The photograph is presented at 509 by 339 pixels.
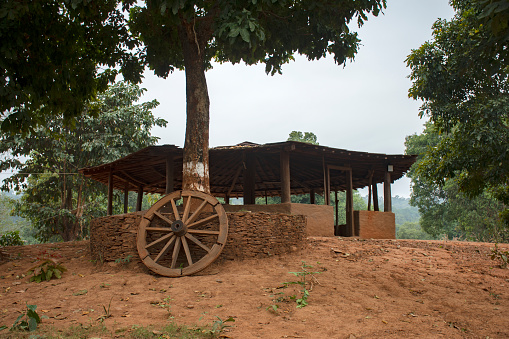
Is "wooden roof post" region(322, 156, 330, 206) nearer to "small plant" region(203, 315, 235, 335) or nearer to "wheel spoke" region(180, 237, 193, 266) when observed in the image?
"wheel spoke" region(180, 237, 193, 266)

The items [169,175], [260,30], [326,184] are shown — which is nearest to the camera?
[260,30]

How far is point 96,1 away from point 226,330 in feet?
28.7

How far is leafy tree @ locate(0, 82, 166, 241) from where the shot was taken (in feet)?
65.3

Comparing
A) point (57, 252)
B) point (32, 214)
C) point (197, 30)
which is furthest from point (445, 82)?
point (32, 214)

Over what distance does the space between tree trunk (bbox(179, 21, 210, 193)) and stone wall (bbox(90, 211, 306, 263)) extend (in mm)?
1546

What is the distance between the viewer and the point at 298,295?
20.7ft

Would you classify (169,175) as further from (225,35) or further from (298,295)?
(298,295)

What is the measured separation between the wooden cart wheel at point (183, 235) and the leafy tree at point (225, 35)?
1.12 metres

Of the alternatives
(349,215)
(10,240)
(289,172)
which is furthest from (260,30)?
(10,240)

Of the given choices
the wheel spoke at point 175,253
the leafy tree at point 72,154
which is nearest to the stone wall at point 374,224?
the wheel spoke at point 175,253

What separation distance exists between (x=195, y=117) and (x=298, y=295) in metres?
5.43

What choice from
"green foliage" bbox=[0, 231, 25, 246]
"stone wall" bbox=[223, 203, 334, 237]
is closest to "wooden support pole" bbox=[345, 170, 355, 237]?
"stone wall" bbox=[223, 203, 334, 237]

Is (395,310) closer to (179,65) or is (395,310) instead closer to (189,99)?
(189,99)

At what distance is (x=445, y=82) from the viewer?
1418 centimetres
